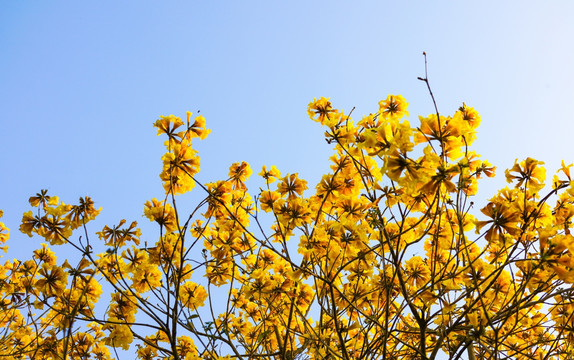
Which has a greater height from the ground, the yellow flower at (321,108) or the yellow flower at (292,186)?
the yellow flower at (321,108)

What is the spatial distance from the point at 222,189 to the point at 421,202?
1.76 meters

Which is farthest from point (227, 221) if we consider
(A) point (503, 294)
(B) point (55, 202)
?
(A) point (503, 294)

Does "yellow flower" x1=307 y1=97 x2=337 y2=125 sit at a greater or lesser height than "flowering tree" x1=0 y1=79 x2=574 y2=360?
greater

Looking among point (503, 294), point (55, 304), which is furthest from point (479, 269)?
point (55, 304)

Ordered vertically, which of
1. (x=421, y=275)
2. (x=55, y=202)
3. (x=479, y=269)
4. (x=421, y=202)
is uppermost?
(x=55, y=202)

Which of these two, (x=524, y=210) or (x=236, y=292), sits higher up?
(x=236, y=292)

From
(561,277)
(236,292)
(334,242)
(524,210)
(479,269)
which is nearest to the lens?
(561,277)

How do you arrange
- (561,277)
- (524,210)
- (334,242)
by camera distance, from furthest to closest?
(334,242)
(524,210)
(561,277)

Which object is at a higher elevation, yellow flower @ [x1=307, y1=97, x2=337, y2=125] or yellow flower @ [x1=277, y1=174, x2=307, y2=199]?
yellow flower @ [x1=307, y1=97, x2=337, y2=125]

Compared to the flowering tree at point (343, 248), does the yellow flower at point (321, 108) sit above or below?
above

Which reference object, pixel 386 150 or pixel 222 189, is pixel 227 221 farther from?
pixel 386 150

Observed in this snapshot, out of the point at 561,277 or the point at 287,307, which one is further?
the point at 287,307

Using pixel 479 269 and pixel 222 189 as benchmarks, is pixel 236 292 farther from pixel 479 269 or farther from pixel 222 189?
pixel 479 269

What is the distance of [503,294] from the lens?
342 centimetres
